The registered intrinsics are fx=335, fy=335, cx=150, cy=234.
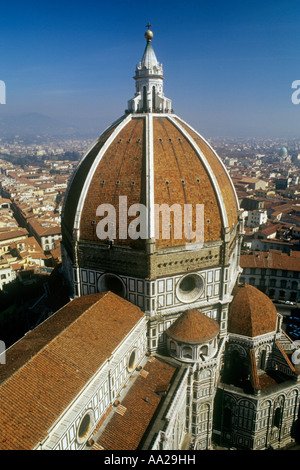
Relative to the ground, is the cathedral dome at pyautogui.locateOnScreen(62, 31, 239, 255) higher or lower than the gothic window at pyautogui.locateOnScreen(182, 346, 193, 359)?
higher

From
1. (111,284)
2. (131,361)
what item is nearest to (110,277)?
(111,284)

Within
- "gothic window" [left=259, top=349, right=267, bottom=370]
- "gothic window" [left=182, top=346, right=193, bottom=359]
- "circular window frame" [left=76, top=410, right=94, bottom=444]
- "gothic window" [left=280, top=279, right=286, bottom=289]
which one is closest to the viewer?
"circular window frame" [left=76, top=410, right=94, bottom=444]

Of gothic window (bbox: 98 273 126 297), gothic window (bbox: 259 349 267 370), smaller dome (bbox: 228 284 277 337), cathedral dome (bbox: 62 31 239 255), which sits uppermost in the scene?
cathedral dome (bbox: 62 31 239 255)

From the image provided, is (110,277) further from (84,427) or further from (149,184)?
(84,427)

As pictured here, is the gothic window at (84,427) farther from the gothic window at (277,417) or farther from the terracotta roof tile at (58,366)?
the gothic window at (277,417)

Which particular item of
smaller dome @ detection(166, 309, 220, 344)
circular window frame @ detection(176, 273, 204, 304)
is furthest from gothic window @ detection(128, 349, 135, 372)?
circular window frame @ detection(176, 273, 204, 304)

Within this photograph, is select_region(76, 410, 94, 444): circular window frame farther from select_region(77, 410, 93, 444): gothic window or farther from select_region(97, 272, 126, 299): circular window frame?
select_region(97, 272, 126, 299): circular window frame

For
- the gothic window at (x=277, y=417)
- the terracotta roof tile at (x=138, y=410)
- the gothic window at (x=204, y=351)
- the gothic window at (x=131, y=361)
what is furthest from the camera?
the gothic window at (x=277, y=417)

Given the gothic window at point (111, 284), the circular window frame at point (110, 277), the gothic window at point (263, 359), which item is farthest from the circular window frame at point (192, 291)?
the gothic window at point (263, 359)
